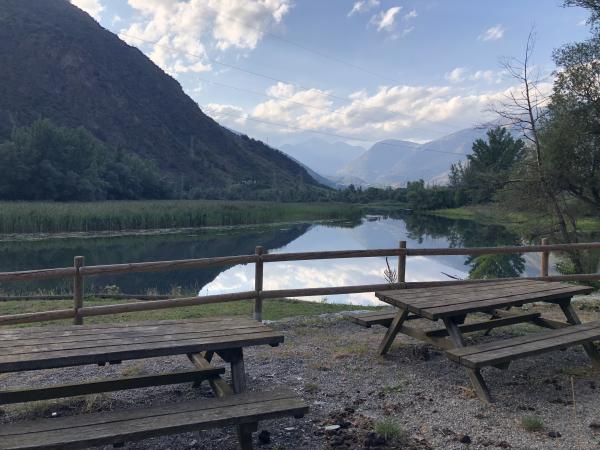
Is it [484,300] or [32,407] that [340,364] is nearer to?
[484,300]

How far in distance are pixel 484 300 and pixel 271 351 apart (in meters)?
2.32

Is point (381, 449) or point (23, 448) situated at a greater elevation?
point (23, 448)

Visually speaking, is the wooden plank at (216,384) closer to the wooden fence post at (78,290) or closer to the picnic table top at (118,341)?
the picnic table top at (118,341)

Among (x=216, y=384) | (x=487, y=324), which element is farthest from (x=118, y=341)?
(x=487, y=324)

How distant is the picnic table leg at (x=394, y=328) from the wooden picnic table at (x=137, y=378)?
1.58 m

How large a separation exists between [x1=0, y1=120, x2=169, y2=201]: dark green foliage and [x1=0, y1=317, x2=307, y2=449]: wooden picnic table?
43.0m

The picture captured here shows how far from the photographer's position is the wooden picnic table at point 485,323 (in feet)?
13.2

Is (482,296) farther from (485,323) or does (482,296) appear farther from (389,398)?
(389,398)

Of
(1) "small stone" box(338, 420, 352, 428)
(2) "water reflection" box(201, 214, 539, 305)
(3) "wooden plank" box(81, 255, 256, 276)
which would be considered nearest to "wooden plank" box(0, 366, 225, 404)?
(1) "small stone" box(338, 420, 352, 428)

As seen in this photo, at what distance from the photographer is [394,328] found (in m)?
5.00

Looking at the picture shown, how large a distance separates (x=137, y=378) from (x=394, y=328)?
99.0 inches

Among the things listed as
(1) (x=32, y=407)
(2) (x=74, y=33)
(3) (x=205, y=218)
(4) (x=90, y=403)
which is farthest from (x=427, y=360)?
(2) (x=74, y=33)

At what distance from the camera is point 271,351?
557 cm

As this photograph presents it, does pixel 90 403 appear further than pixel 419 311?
No
